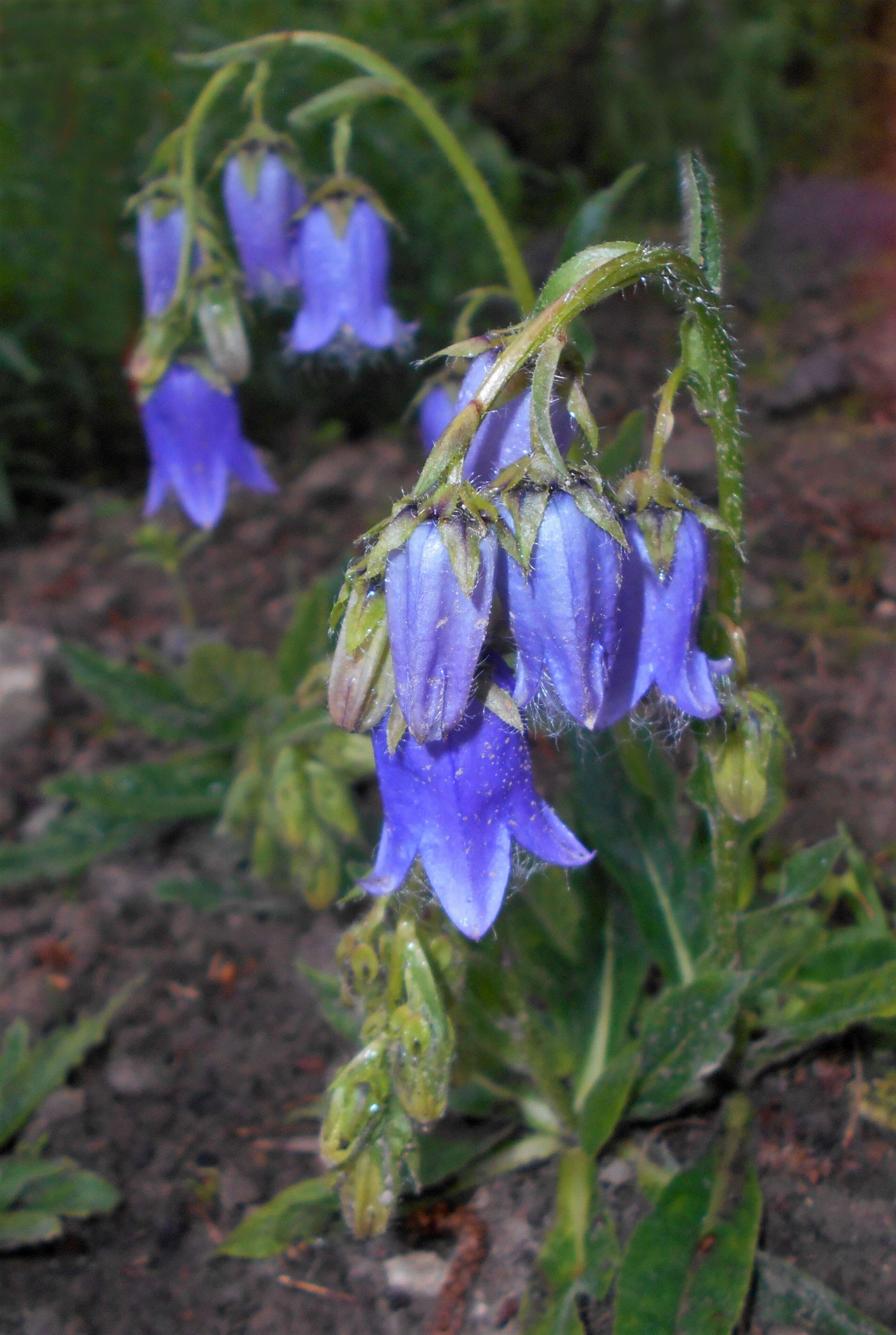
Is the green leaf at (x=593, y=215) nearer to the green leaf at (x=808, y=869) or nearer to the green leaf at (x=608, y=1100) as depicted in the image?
the green leaf at (x=808, y=869)

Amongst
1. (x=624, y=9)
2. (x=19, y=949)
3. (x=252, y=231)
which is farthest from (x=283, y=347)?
(x=624, y=9)

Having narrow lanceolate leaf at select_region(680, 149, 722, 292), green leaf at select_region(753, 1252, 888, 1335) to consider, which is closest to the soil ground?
green leaf at select_region(753, 1252, 888, 1335)

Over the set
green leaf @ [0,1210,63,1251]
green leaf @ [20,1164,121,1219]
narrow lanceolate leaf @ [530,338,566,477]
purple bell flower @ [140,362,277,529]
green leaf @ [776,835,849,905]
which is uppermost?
A: purple bell flower @ [140,362,277,529]

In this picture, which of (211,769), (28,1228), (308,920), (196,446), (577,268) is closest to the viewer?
(577,268)

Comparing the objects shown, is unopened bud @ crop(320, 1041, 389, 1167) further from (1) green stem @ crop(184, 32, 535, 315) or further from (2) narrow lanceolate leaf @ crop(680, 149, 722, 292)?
(1) green stem @ crop(184, 32, 535, 315)

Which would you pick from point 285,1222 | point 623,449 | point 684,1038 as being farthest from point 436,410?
point 285,1222

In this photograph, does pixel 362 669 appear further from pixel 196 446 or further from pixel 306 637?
pixel 306 637
